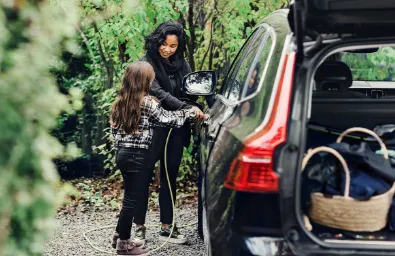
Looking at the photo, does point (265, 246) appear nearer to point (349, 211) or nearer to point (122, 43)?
point (349, 211)

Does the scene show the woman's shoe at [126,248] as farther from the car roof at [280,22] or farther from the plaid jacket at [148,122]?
the car roof at [280,22]

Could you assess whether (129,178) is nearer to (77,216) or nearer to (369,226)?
(77,216)

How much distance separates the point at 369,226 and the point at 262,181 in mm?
650

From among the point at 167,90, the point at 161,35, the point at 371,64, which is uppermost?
the point at 161,35

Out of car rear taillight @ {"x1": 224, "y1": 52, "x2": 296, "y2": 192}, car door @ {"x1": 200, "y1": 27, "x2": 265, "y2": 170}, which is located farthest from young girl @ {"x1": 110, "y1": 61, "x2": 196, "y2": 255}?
car rear taillight @ {"x1": 224, "y1": 52, "x2": 296, "y2": 192}

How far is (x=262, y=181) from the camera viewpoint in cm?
303

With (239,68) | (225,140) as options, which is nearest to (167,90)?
(239,68)

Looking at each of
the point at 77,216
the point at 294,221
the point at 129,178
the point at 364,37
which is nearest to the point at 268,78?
Result: the point at 364,37

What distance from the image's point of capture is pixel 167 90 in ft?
18.8

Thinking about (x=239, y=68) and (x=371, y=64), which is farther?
(x=371, y=64)

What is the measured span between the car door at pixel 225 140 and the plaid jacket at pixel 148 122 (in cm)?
33

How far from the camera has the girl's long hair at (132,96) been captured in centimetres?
508

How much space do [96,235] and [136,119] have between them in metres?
1.75

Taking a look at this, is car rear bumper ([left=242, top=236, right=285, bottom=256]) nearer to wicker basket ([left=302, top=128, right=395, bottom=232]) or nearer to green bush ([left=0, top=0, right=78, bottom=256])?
wicker basket ([left=302, top=128, right=395, bottom=232])
